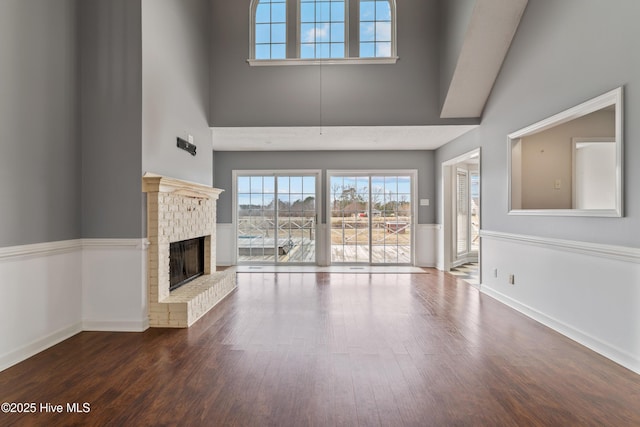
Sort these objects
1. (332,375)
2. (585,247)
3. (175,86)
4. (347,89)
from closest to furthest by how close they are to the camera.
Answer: (332,375) < (585,247) < (175,86) < (347,89)

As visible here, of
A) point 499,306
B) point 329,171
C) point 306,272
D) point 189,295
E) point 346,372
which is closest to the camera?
point 346,372

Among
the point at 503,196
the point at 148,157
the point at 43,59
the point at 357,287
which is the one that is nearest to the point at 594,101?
the point at 503,196

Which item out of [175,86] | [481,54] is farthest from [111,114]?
[481,54]

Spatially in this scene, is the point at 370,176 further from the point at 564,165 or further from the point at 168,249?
the point at 168,249

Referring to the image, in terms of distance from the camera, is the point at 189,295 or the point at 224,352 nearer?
the point at 224,352

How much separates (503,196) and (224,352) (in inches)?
148

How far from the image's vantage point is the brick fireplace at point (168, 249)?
3.31m

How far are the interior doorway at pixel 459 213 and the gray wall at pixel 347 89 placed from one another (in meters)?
1.59

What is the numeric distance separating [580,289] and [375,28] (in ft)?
14.4

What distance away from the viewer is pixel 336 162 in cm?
689

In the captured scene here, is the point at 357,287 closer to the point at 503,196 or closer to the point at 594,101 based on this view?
the point at 503,196

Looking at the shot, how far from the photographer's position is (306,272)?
20.5ft

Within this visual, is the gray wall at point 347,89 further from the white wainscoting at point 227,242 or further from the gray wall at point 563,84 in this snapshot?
the white wainscoting at point 227,242

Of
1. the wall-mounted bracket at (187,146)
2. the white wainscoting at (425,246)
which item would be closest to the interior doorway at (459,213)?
the white wainscoting at (425,246)
